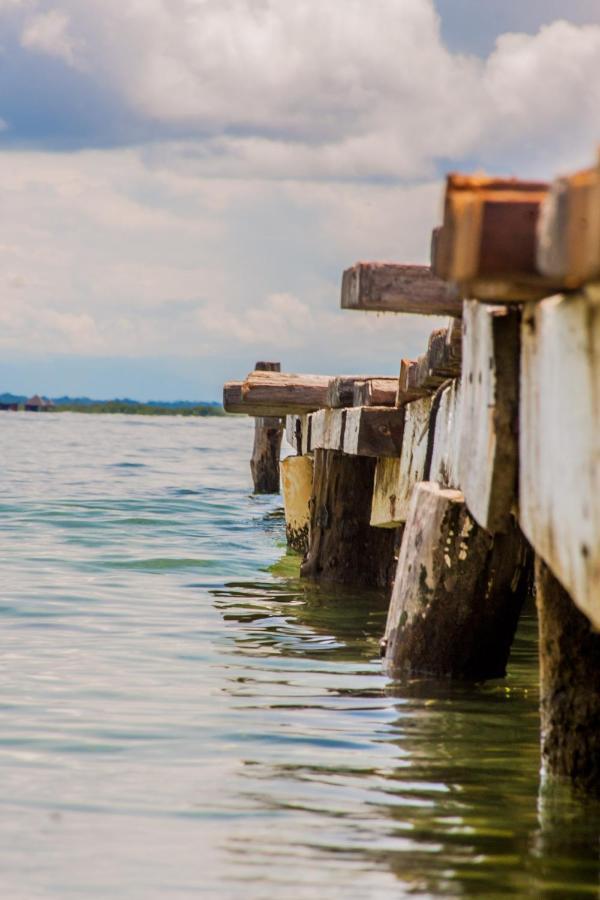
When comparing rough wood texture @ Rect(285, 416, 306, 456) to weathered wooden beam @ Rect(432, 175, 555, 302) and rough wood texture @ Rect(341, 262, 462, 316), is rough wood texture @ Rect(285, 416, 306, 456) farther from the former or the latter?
weathered wooden beam @ Rect(432, 175, 555, 302)

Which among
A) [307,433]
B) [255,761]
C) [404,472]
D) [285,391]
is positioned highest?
[285,391]

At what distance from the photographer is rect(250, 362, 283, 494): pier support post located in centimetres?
2364

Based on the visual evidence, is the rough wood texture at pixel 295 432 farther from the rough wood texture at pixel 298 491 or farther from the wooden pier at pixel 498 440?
the wooden pier at pixel 498 440

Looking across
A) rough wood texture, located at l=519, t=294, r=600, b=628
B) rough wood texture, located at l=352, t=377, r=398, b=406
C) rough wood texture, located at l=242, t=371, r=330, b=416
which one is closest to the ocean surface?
rough wood texture, located at l=519, t=294, r=600, b=628

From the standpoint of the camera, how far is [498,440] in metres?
4.22

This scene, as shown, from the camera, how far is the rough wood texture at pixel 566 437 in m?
2.82

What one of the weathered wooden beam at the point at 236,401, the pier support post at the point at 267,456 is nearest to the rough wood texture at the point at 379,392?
the weathered wooden beam at the point at 236,401

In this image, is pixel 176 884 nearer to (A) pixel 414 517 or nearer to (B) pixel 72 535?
(A) pixel 414 517

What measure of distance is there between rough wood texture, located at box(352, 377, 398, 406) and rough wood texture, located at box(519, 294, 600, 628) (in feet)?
A: 17.1

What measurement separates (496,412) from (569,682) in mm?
1227

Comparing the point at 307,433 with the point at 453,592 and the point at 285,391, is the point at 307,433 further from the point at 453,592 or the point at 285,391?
the point at 453,592

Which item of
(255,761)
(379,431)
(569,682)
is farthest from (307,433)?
(569,682)

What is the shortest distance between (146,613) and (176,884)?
5702mm

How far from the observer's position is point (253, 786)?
4.98 meters
